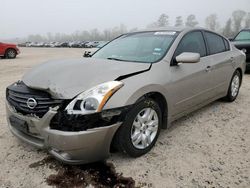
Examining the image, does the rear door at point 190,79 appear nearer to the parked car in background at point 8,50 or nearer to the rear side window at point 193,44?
the rear side window at point 193,44

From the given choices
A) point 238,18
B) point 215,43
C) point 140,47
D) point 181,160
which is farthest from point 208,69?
point 238,18

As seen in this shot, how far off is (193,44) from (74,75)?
6.69ft

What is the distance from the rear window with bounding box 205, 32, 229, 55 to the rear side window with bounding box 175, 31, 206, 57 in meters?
0.22

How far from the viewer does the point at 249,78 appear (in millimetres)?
7527

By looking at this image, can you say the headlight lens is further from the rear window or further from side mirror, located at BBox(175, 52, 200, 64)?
the rear window

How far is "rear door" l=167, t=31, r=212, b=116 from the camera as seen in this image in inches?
126

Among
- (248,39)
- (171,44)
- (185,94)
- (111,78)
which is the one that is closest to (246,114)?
(185,94)

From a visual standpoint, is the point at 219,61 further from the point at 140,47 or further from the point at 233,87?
the point at 140,47

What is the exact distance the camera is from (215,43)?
4320mm

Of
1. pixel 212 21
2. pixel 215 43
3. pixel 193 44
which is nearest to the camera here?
pixel 193 44

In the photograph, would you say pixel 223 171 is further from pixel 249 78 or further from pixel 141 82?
pixel 249 78

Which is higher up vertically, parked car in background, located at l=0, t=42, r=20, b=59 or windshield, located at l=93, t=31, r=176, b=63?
windshield, located at l=93, t=31, r=176, b=63

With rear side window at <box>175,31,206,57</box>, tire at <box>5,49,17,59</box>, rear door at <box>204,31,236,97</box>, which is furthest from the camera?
tire at <box>5,49,17,59</box>

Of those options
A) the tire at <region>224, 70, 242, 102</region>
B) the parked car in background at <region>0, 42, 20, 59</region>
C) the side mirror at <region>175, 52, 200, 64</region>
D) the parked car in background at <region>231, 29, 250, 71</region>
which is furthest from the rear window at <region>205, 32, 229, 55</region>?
the parked car in background at <region>0, 42, 20, 59</region>
